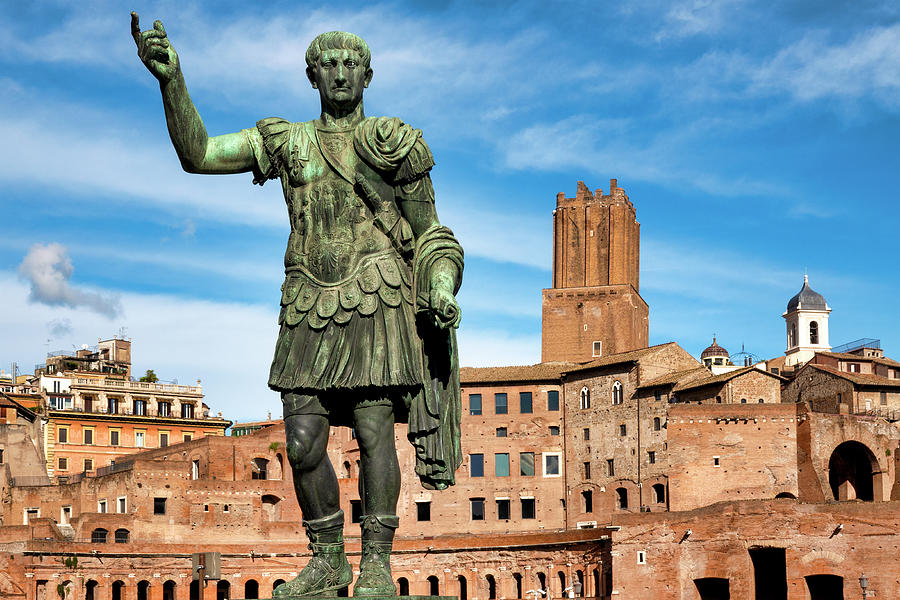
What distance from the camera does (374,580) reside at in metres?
7.52

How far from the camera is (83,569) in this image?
63969 mm

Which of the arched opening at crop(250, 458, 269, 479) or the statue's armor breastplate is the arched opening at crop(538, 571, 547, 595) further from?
the statue's armor breastplate

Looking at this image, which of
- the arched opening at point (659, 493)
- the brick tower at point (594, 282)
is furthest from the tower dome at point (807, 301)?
the arched opening at point (659, 493)

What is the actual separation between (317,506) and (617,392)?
224ft

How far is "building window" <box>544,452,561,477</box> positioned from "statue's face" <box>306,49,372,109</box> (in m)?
69.8

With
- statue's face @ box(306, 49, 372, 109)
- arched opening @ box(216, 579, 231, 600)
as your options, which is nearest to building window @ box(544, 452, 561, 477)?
arched opening @ box(216, 579, 231, 600)

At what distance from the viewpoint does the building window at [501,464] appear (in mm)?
76500

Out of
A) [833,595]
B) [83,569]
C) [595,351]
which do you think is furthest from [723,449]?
[83,569]

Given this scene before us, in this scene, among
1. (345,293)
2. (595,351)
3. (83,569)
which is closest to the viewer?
(345,293)

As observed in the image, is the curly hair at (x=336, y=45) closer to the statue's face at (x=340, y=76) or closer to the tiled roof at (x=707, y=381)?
the statue's face at (x=340, y=76)

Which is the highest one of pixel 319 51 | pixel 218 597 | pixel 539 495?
pixel 319 51

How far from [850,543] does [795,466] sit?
35.1 ft

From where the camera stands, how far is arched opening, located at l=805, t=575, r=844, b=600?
6025 cm

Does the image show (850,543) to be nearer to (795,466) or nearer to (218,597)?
(795,466)
